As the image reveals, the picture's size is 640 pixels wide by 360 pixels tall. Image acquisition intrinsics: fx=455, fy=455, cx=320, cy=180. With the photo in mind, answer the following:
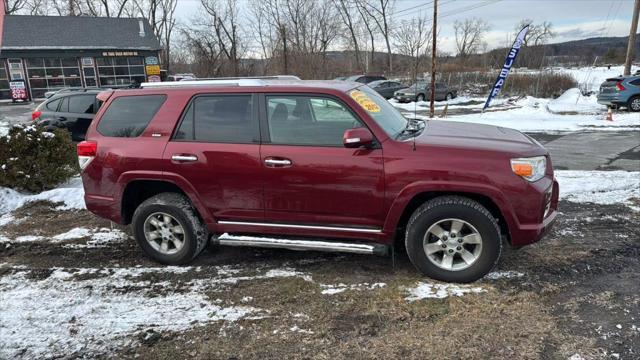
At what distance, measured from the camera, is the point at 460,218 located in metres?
3.82

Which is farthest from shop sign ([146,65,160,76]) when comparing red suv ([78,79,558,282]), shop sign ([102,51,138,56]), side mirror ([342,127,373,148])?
side mirror ([342,127,373,148])

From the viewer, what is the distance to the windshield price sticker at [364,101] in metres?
4.20

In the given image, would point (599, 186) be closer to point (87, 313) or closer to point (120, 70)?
point (87, 313)

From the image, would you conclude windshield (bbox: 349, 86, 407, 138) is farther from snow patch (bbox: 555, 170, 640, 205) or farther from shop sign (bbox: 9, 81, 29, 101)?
shop sign (bbox: 9, 81, 29, 101)

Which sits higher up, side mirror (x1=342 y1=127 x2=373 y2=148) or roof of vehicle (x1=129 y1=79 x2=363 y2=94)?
roof of vehicle (x1=129 y1=79 x2=363 y2=94)

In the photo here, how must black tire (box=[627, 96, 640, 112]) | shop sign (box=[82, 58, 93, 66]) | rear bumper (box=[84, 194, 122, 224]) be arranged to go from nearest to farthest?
rear bumper (box=[84, 194, 122, 224])
black tire (box=[627, 96, 640, 112])
shop sign (box=[82, 58, 93, 66])

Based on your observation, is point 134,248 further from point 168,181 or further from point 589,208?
point 589,208

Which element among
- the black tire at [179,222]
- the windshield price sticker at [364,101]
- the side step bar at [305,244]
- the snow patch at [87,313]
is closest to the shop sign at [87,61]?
the snow patch at [87,313]

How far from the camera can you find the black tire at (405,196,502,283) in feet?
12.5

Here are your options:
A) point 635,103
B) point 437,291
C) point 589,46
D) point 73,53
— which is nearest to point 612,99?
point 635,103

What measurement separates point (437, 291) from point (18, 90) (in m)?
37.7

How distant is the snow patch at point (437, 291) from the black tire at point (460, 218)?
3.0 inches

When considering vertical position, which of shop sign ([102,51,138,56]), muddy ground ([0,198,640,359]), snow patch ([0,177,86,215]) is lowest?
muddy ground ([0,198,640,359])

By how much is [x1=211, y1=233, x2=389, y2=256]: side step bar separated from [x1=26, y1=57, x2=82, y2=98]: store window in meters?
36.8
